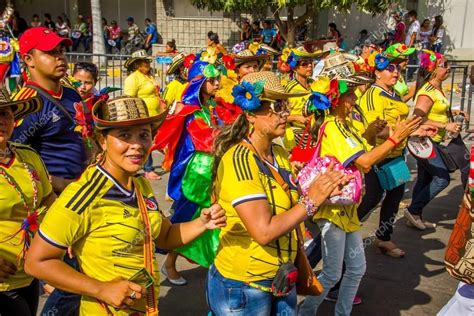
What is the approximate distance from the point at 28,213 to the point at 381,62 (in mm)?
4033

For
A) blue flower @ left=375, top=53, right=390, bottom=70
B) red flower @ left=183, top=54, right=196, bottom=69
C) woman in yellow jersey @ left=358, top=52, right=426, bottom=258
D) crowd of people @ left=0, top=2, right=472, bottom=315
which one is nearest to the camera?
crowd of people @ left=0, top=2, right=472, bottom=315

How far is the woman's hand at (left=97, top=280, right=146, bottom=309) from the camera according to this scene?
94.8 inches

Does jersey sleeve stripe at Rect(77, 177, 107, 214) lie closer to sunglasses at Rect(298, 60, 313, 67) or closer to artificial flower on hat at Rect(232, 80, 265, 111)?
artificial flower on hat at Rect(232, 80, 265, 111)

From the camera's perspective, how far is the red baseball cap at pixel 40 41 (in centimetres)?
419

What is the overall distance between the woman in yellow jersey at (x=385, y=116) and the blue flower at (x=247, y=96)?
2.74 m

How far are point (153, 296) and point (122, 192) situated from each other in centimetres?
51

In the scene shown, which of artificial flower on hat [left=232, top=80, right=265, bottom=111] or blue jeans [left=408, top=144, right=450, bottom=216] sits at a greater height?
artificial flower on hat [left=232, top=80, right=265, bottom=111]

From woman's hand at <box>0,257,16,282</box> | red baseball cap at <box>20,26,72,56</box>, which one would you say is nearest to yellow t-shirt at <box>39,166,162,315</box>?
woman's hand at <box>0,257,16,282</box>

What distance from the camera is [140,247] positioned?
8.79 feet

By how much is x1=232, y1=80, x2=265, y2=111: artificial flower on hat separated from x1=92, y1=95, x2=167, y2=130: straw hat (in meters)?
0.64

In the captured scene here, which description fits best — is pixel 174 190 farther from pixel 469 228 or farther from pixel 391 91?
pixel 469 228

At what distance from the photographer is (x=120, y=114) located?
2.60 m

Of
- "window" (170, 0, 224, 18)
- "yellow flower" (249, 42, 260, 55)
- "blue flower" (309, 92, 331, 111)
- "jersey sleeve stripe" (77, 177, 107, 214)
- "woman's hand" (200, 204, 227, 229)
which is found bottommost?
"woman's hand" (200, 204, 227, 229)

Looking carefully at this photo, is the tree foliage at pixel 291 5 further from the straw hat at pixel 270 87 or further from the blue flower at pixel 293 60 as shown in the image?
the straw hat at pixel 270 87
